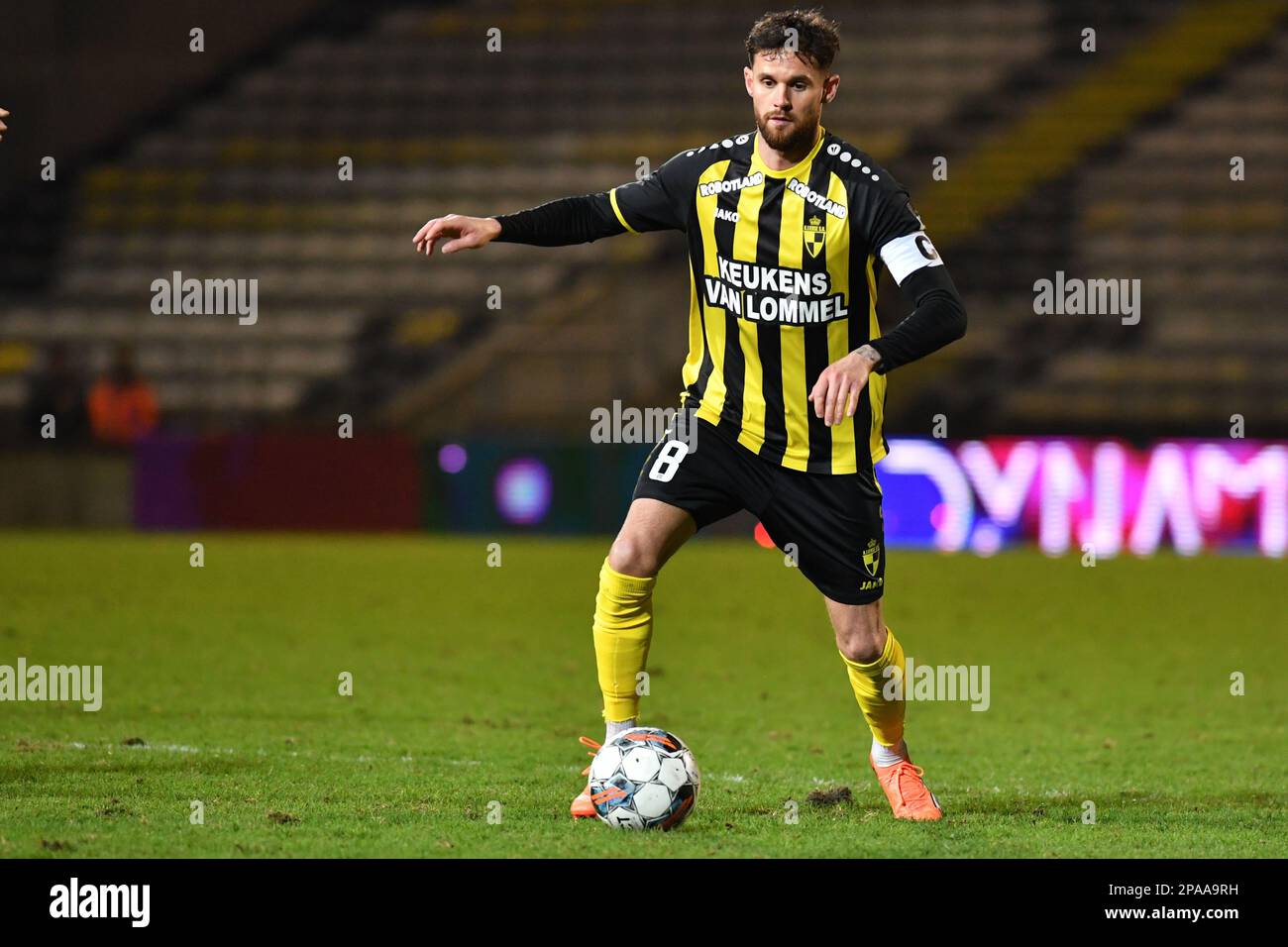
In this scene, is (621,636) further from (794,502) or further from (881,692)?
(881,692)

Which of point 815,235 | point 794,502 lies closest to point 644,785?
point 794,502

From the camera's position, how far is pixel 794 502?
16.6 ft

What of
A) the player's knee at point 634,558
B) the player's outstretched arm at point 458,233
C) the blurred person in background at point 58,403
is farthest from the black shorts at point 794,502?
the blurred person in background at point 58,403

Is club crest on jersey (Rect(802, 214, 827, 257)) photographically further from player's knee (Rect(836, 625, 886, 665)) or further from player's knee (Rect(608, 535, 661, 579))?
player's knee (Rect(836, 625, 886, 665))

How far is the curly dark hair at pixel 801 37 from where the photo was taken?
4.82 m

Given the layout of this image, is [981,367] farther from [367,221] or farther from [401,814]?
[401,814]

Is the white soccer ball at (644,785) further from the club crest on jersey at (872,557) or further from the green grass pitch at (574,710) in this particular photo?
the club crest on jersey at (872,557)

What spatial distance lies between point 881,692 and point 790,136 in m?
1.60

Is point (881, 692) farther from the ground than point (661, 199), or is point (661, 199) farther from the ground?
point (661, 199)

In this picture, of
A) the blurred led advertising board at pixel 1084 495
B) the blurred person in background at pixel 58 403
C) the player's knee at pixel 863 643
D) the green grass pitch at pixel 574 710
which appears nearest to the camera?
the green grass pitch at pixel 574 710

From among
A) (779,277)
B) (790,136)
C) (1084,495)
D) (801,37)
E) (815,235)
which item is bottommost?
(1084,495)

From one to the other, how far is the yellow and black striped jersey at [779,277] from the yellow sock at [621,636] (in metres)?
0.55
